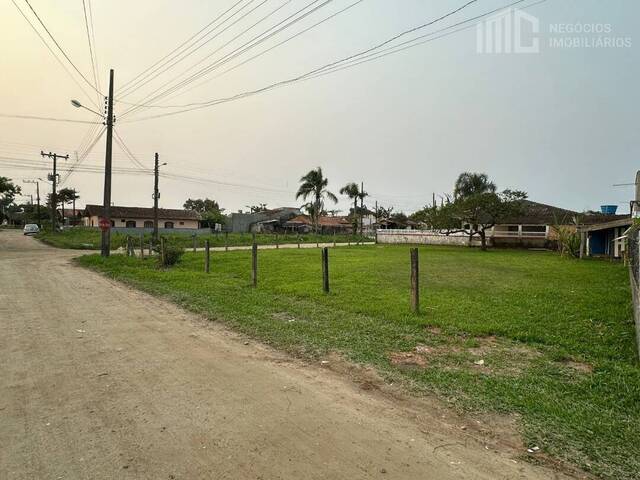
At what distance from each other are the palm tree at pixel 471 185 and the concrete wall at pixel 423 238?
8.69 meters

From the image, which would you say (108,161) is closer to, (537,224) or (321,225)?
(537,224)

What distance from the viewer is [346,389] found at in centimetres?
425

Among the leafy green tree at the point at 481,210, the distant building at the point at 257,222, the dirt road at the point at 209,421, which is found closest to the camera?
the dirt road at the point at 209,421

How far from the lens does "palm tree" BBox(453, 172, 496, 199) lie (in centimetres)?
4781

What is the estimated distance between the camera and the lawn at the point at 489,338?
349 centimetres

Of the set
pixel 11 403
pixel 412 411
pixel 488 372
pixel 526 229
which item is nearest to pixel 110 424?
pixel 11 403

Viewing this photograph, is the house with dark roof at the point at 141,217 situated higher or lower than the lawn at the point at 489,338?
higher

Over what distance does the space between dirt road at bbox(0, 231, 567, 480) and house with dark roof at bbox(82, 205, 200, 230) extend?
2212 inches

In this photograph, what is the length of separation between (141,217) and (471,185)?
44778 millimetres

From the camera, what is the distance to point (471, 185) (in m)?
48.1

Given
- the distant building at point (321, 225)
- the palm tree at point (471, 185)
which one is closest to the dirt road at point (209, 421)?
the palm tree at point (471, 185)

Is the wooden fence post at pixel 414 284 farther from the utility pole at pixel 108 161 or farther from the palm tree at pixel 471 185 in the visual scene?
the palm tree at pixel 471 185

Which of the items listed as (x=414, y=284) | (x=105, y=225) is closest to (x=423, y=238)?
(x=105, y=225)

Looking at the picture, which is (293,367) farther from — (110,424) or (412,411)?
(110,424)
